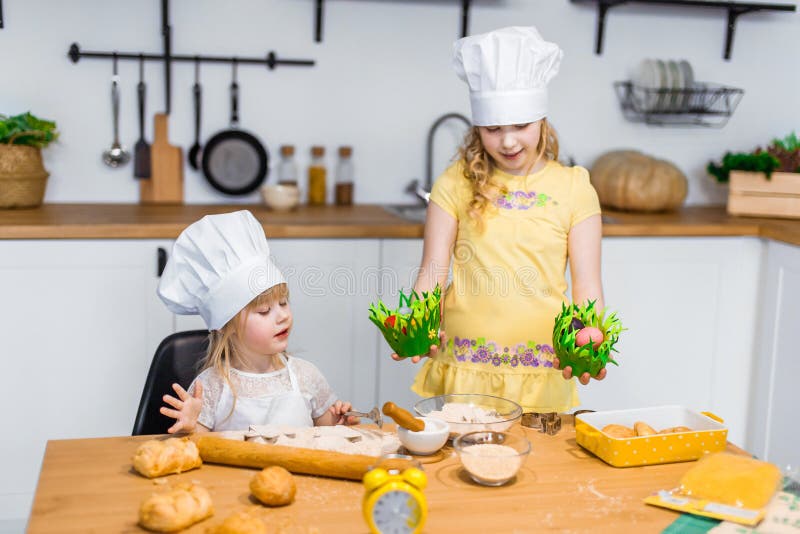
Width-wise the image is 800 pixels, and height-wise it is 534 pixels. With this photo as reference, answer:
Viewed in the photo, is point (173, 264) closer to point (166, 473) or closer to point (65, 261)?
point (166, 473)

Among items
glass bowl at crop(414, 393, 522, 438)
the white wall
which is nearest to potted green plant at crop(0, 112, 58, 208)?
→ the white wall

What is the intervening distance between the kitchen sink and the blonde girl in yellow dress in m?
0.77

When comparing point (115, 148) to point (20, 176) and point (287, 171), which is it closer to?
point (20, 176)

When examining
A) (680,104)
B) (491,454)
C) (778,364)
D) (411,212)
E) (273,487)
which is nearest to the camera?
(273,487)

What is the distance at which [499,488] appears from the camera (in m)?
1.23

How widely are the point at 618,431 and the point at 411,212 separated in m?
1.66

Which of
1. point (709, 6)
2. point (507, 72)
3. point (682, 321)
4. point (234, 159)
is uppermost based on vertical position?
point (709, 6)

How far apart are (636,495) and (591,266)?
71 cm

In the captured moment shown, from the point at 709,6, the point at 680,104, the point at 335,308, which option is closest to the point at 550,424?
the point at 335,308

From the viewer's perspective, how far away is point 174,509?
1063 millimetres

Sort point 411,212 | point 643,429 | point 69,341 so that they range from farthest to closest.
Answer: point 411,212 < point 69,341 < point 643,429

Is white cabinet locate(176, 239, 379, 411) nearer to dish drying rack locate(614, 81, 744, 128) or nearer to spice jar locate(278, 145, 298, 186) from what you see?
spice jar locate(278, 145, 298, 186)

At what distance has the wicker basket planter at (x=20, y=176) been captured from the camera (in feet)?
8.37

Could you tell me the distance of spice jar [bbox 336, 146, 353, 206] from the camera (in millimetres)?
2953
